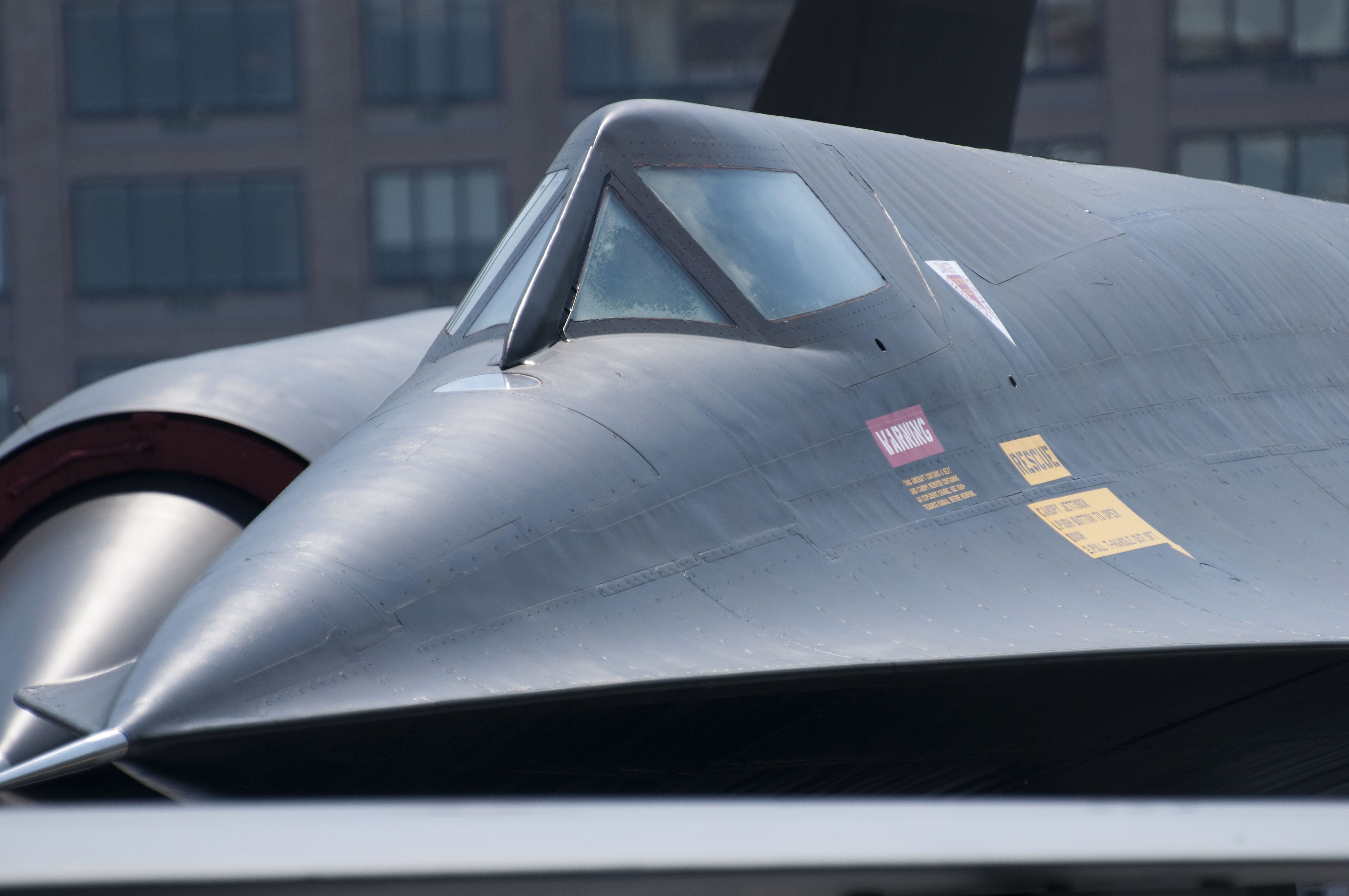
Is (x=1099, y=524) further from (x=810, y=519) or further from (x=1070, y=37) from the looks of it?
(x=1070, y=37)

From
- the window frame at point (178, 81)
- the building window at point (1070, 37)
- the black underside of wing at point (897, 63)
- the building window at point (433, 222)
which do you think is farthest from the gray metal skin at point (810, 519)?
the window frame at point (178, 81)

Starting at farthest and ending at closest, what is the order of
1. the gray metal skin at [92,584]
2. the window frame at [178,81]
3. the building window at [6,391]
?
the window frame at [178,81], the building window at [6,391], the gray metal skin at [92,584]

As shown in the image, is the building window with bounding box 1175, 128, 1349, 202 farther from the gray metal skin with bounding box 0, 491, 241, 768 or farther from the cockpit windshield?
the gray metal skin with bounding box 0, 491, 241, 768

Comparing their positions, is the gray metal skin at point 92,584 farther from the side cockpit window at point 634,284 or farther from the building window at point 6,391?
the building window at point 6,391

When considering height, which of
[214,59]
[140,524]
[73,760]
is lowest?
[73,760]

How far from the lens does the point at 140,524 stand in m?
7.23

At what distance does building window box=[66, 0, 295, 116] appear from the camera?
143 feet

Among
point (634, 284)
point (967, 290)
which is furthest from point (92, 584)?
point (967, 290)

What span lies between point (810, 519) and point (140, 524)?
3855 mm

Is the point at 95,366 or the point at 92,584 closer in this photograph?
the point at 92,584

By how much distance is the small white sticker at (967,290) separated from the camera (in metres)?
6.60

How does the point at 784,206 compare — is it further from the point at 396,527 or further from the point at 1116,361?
the point at 396,527

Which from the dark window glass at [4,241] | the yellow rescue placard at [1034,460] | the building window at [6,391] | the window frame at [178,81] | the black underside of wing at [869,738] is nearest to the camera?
the black underside of wing at [869,738]

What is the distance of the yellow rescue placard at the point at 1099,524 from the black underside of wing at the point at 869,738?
2.34ft
